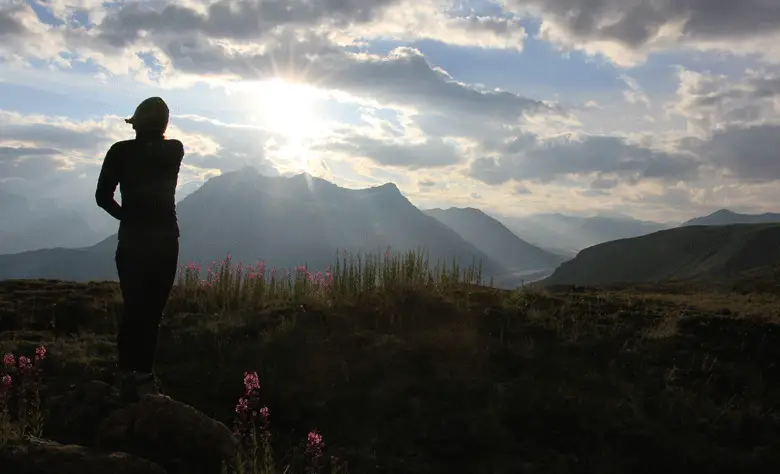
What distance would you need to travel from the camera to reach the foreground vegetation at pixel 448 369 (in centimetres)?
582

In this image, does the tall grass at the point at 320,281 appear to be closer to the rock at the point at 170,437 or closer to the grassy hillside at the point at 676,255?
the rock at the point at 170,437

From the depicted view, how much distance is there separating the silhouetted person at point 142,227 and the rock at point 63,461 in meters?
1.21

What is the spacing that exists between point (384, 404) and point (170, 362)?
10.00 ft

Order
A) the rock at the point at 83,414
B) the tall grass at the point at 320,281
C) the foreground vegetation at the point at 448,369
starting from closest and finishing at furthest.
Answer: the rock at the point at 83,414 < the foreground vegetation at the point at 448,369 < the tall grass at the point at 320,281

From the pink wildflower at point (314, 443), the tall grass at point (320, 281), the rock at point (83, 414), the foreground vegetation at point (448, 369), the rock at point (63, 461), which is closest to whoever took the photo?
the rock at point (63, 461)

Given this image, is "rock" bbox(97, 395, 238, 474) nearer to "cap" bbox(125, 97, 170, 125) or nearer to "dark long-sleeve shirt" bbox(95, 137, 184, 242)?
"dark long-sleeve shirt" bbox(95, 137, 184, 242)

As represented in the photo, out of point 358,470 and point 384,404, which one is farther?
point 384,404

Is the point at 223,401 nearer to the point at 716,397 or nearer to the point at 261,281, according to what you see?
the point at 261,281

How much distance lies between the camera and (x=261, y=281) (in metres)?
11.5

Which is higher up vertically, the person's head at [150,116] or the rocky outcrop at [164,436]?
the person's head at [150,116]

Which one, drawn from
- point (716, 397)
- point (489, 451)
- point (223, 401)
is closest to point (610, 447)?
point (489, 451)

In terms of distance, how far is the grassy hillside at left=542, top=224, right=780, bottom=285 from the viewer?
3238 inches

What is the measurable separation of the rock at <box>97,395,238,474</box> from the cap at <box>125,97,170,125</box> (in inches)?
92.1

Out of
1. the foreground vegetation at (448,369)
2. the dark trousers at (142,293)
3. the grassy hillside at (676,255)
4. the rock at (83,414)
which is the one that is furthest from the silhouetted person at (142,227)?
the grassy hillside at (676,255)
